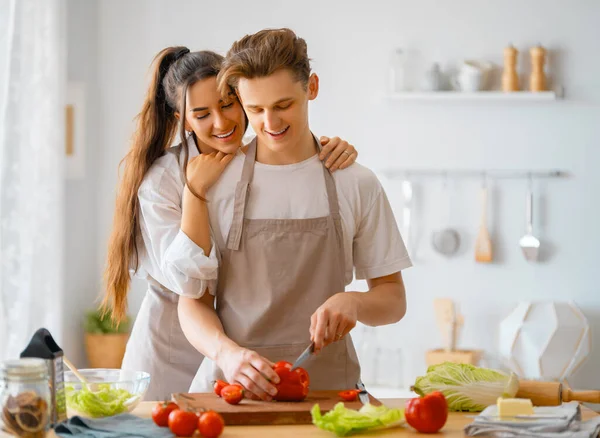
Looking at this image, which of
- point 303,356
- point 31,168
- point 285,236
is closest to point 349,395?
point 303,356

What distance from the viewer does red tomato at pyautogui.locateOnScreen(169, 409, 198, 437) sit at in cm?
179

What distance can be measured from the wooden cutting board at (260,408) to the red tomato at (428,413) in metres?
0.14

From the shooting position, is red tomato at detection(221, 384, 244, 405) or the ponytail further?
the ponytail

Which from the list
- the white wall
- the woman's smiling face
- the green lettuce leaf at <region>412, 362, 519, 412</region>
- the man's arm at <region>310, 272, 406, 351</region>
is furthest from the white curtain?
the green lettuce leaf at <region>412, 362, 519, 412</region>

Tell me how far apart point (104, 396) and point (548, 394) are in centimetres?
102

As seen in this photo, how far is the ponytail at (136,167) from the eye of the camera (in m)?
2.59

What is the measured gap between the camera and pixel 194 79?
2473mm

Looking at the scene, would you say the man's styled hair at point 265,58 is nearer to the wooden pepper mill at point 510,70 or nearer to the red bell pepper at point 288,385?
the red bell pepper at point 288,385

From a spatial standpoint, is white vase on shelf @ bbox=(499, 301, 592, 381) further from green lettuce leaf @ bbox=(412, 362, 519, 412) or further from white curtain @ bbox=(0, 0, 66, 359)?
green lettuce leaf @ bbox=(412, 362, 519, 412)

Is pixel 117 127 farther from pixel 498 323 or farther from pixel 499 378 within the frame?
pixel 499 378

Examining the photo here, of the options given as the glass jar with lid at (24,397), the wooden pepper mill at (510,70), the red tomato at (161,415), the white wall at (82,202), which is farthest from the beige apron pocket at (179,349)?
the wooden pepper mill at (510,70)

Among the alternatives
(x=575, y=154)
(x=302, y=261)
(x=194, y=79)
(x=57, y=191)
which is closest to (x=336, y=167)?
(x=302, y=261)

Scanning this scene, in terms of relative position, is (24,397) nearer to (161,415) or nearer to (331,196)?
(161,415)

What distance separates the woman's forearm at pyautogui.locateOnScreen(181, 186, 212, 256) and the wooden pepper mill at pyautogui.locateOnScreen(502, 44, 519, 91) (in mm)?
2970
